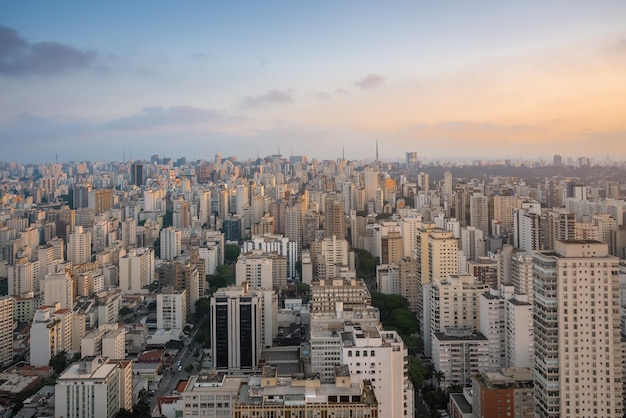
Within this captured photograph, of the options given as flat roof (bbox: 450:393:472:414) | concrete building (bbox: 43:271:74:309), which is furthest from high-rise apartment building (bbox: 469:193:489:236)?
concrete building (bbox: 43:271:74:309)

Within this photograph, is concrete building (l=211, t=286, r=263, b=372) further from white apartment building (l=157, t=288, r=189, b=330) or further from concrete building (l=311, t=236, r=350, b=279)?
concrete building (l=311, t=236, r=350, b=279)

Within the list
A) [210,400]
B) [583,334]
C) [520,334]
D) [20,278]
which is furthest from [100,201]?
[583,334]

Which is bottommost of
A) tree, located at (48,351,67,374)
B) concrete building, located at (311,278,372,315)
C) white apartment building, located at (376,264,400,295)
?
tree, located at (48,351,67,374)

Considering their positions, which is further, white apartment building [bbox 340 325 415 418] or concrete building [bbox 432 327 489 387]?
concrete building [bbox 432 327 489 387]

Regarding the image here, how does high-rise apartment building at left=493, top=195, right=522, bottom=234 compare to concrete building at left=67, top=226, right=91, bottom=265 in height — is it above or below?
above

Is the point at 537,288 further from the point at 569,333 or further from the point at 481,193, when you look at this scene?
the point at 481,193

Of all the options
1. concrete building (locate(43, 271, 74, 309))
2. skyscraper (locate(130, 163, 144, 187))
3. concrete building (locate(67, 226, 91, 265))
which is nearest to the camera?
concrete building (locate(43, 271, 74, 309))

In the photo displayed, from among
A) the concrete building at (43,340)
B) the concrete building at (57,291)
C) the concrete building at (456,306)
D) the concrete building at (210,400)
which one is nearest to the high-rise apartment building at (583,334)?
the concrete building at (210,400)

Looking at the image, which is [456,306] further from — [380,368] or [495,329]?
[380,368]
